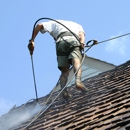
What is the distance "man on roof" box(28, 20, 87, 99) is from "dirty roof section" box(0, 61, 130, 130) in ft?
1.04

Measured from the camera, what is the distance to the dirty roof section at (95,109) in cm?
372

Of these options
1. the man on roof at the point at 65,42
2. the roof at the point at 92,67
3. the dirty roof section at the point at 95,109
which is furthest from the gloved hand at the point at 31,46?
the roof at the point at 92,67

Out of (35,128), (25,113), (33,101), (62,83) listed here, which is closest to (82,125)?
(35,128)

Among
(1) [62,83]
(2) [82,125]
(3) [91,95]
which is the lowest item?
(2) [82,125]

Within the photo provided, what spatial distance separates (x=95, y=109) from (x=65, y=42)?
5.24 feet

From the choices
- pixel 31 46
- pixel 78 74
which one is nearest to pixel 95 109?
pixel 78 74

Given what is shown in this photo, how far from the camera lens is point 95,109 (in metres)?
4.39

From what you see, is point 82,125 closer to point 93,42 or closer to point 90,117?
point 90,117

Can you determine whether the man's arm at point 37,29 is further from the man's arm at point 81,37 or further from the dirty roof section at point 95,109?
the dirty roof section at point 95,109

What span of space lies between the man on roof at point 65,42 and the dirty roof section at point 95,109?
0.32 meters

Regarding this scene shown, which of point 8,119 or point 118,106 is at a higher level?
point 8,119

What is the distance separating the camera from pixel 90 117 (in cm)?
415

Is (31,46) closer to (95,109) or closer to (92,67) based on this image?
(95,109)

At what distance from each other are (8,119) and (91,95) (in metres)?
1.65
